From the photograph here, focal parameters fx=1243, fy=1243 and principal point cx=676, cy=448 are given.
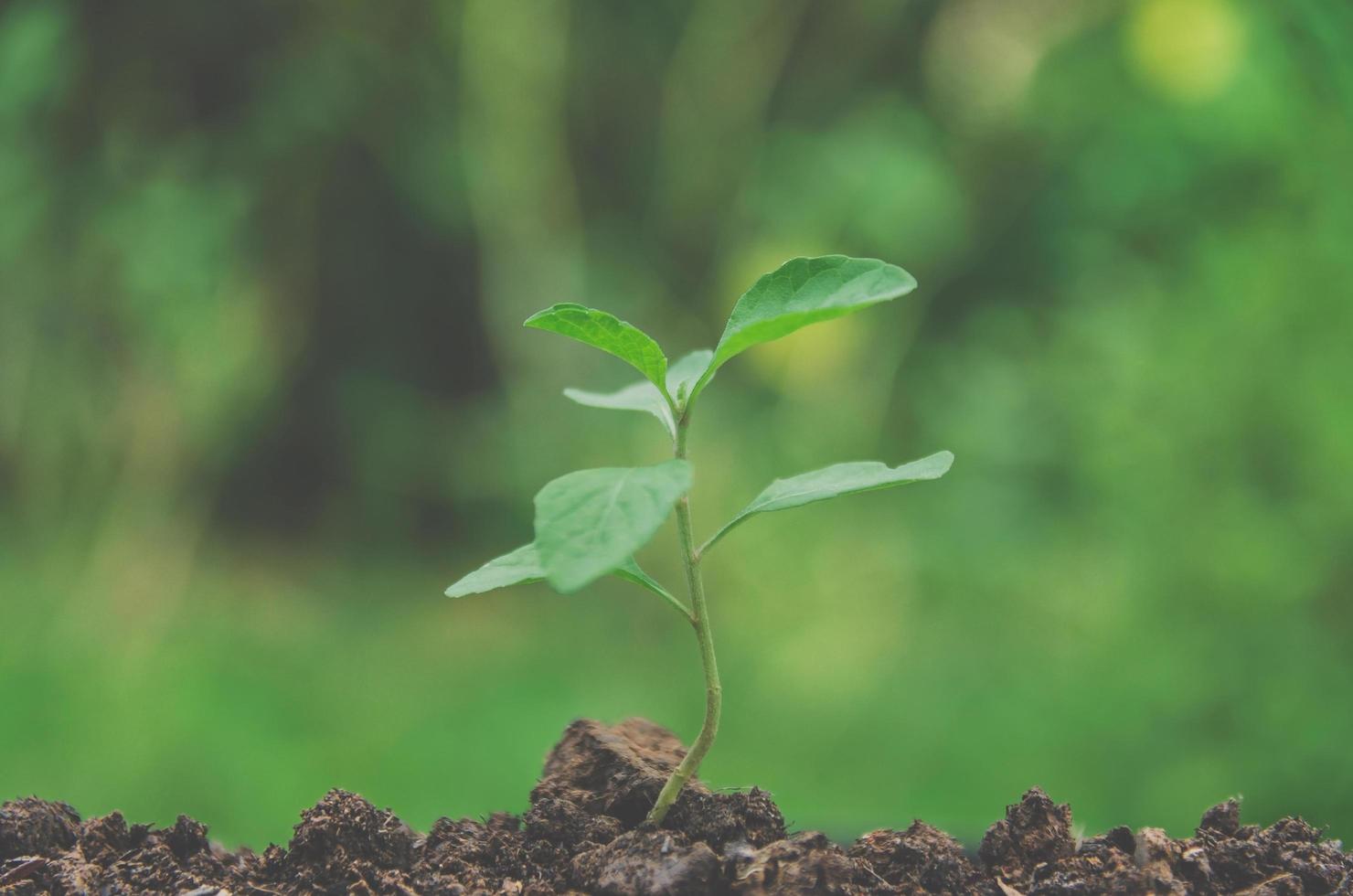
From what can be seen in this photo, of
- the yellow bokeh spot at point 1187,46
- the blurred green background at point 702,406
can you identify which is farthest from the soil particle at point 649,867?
the yellow bokeh spot at point 1187,46

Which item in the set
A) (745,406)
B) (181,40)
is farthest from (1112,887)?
(181,40)

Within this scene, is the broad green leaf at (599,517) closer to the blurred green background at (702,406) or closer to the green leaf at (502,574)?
the green leaf at (502,574)

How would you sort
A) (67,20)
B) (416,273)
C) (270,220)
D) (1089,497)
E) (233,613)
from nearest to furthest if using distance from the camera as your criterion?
(1089,497) → (67,20) → (233,613) → (270,220) → (416,273)

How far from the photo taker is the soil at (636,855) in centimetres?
58

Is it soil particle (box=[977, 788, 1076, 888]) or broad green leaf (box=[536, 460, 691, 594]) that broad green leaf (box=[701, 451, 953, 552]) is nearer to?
broad green leaf (box=[536, 460, 691, 594])

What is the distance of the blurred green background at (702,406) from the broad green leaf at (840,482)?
0.87 meters

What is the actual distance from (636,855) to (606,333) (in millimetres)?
242

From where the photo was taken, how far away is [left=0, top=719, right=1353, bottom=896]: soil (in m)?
0.58

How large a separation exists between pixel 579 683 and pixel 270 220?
117 cm

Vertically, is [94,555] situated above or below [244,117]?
below

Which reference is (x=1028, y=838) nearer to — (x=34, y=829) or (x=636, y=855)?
(x=636, y=855)

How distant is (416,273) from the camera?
289cm

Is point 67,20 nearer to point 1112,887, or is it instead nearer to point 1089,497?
point 1089,497

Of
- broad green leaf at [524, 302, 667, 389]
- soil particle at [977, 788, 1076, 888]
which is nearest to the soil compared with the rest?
soil particle at [977, 788, 1076, 888]
